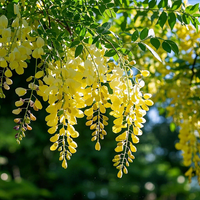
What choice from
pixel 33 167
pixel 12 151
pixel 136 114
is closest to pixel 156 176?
pixel 33 167

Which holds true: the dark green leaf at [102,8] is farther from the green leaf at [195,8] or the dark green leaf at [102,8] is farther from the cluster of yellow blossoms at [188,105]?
the cluster of yellow blossoms at [188,105]

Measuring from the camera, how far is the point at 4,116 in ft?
17.0

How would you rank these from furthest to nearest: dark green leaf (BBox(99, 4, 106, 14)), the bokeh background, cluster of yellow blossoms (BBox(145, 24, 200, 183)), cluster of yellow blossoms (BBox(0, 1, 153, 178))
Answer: the bokeh background, cluster of yellow blossoms (BBox(145, 24, 200, 183)), dark green leaf (BBox(99, 4, 106, 14)), cluster of yellow blossoms (BBox(0, 1, 153, 178))

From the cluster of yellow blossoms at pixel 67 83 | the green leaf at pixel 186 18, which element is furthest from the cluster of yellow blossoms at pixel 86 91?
the green leaf at pixel 186 18

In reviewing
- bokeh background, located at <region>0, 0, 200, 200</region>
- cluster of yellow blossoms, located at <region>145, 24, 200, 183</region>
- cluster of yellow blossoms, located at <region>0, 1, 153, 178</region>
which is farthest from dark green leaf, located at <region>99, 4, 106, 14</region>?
bokeh background, located at <region>0, 0, 200, 200</region>

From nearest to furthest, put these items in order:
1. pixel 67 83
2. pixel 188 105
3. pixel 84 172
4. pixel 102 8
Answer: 1. pixel 67 83
2. pixel 102 8
3. pixel 188 105
4. pixel 84 172

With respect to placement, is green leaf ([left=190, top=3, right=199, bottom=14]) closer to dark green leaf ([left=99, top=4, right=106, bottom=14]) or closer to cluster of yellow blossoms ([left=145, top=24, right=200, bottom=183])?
dark green leaf ([left=99, top=4, right=106, bottom=14])

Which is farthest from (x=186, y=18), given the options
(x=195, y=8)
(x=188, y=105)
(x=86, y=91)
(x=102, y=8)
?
(x=188, y=105)

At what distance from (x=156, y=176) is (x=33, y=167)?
3.35 meters

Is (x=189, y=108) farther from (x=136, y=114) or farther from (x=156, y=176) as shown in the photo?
(x=156, y=176)

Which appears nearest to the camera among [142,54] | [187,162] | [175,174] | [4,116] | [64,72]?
[64,72]

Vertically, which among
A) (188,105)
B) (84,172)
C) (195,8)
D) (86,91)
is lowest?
(84,172)

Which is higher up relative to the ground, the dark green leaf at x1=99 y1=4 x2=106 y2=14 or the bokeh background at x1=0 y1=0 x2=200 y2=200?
the dark green leaf at x1=99 y1=4 x2=106 y2=14

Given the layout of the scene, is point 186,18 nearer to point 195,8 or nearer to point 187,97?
point 195,8
